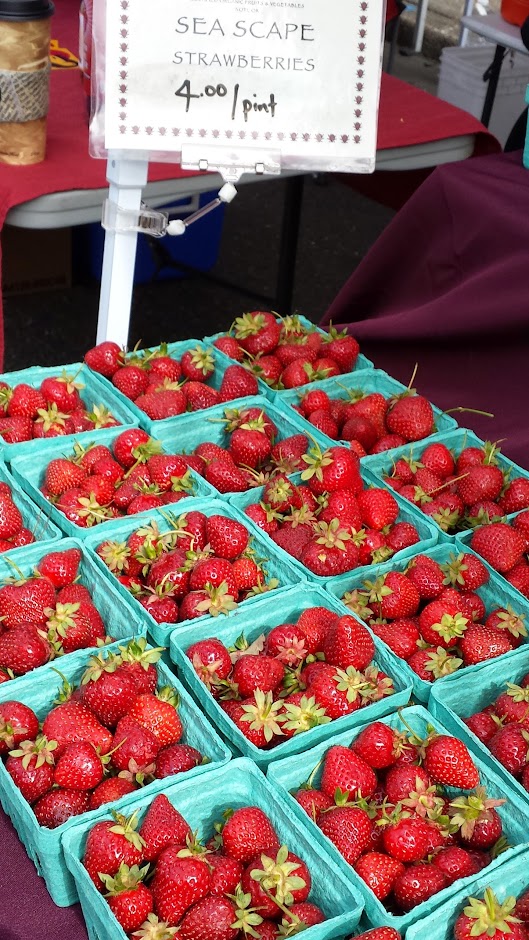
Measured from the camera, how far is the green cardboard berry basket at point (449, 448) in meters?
1.83

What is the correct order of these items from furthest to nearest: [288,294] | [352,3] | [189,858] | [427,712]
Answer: [288,294] → [352,3] → [427,712] → [189,858]

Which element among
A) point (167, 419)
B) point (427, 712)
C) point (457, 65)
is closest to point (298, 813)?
point (427, 712)

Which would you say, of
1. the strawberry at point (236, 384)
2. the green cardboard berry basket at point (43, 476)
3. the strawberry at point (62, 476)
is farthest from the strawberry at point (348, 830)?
the strawberry at point (236, 384)

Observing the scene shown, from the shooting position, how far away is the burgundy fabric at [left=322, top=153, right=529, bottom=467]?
219 cm

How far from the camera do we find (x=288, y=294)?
356 centimetres

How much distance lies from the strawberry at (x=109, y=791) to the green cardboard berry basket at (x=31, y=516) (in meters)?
0.46

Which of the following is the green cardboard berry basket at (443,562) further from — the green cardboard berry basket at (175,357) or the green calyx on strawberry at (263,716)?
the green cardboard berry basket at (175,357)

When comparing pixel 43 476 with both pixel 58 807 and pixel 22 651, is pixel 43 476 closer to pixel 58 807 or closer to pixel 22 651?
pixel 22 651

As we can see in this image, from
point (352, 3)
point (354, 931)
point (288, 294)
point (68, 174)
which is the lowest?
point (288, 294)

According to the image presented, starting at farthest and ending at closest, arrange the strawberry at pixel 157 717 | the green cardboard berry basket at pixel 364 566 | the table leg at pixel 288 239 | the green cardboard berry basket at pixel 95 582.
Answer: the table leg at pixel 288 239
the green cardboard berry basket at pixel 364 566
the green cardboard berry basket at pixel 95 582
the strawberry at pixel 157 717

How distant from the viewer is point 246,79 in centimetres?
167

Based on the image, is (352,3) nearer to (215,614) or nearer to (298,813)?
(215,614)

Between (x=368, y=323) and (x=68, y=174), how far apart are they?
76cm

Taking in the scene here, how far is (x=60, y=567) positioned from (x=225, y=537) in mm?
249
